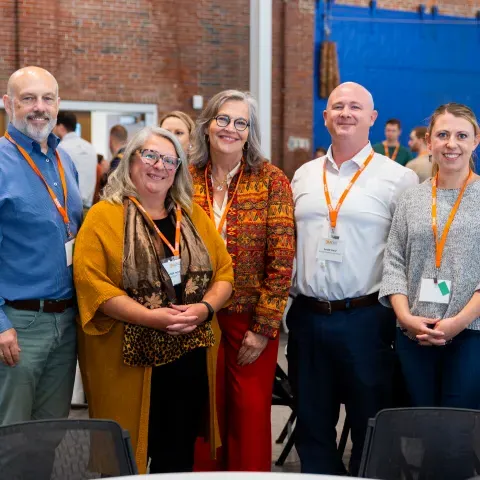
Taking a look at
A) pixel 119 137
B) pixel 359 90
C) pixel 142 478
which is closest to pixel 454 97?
pixel 119 137

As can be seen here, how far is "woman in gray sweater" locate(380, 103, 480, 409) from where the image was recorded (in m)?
2.91

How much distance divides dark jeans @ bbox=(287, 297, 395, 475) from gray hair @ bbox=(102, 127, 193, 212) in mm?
703

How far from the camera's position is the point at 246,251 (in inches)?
126

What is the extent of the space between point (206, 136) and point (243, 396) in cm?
108

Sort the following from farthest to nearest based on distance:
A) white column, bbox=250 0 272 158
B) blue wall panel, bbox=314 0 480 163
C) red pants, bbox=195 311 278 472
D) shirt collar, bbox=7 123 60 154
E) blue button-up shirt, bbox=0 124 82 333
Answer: blue wall panel, bbox=314 0 480 163 < white column, bbox=250 0 272 158 < red pants, bbox=195 311 278 472 < shirt collar, bbox=7 123 60 154 < blue button-up shirt, bbox=0 124 82 333

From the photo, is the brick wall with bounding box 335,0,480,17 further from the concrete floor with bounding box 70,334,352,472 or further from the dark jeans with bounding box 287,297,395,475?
the dark jeans with bounding box 287,297,395,475

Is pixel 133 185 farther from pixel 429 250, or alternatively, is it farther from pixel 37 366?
pixel 429 250

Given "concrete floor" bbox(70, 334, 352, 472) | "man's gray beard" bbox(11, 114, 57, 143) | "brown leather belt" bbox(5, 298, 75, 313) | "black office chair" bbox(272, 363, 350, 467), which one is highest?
"man's gray beard" bbox(11, 114, 57, 143)

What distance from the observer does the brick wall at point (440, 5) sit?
10.5m

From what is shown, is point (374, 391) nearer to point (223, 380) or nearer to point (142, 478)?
point (223, 380)

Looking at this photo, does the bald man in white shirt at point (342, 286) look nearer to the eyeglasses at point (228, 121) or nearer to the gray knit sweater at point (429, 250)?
the gray knit sweater at point (429, 250)

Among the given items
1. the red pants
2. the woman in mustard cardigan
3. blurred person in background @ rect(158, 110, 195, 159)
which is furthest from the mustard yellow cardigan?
blurred person in background @ rect(158, 110, 195, 159)

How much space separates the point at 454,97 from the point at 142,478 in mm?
9872

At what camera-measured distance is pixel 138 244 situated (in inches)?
112
